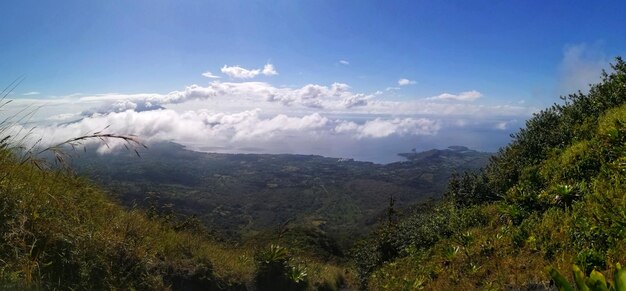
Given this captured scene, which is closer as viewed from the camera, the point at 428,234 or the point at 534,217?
the point at 534,217

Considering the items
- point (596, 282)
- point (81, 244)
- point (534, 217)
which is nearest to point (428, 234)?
point (534, 217)

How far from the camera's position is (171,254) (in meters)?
6.43

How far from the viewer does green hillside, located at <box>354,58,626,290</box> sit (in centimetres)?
606

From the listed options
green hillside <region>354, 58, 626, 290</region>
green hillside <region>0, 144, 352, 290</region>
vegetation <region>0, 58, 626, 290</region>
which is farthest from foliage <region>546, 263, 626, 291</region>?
green hillside <region>0, 144, 352, 290</region>

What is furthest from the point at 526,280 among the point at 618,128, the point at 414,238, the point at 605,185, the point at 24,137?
the point at 414,238

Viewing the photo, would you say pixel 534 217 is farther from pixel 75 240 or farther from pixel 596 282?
pixel 75 240

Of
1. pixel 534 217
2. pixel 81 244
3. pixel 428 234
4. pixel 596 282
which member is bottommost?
pixel 428 234

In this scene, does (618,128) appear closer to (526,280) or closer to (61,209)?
(526,280)

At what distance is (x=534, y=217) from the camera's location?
28.2 feet

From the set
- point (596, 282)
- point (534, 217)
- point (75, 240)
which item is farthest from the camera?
point (534, 217)

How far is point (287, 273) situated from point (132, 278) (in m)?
4.97

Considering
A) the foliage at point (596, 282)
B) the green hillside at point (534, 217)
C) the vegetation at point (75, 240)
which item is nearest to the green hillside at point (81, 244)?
the vegetation at point (75, 240)

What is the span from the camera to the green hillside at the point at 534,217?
6.06 m

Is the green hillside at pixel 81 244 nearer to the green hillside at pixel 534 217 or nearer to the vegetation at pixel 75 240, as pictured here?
the vegetation at pixel 75 240
